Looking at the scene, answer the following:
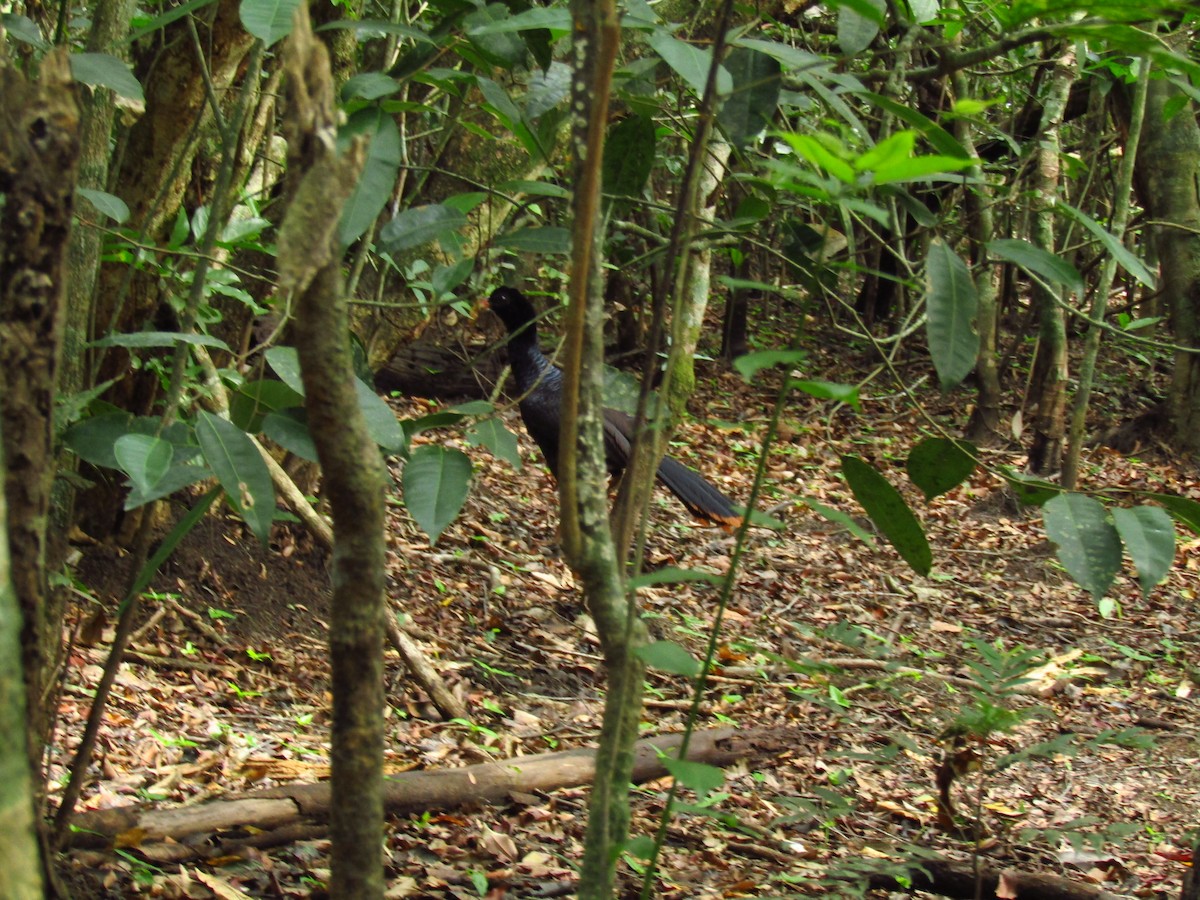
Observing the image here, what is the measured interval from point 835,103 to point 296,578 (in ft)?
10.0

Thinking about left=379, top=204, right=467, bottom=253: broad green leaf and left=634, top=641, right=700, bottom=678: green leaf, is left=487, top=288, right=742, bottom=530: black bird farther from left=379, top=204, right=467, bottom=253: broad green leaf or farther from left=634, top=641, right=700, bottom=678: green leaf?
left=634, top=641, right=700, bottom=678: green leaf

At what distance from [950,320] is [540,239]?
0.65m

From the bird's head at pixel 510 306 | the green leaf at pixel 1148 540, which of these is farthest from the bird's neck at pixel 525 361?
the green leaf at pixel 1148 540

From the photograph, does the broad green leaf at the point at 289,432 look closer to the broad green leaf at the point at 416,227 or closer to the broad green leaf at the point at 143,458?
the broad green leaf at the point at 143,458

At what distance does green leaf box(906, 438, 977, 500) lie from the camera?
1.55 m

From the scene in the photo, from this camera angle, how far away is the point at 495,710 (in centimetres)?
364

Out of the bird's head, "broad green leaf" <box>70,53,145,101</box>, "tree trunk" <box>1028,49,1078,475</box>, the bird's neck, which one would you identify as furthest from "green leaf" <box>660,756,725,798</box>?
"tree trunk" <box>1028,49,1078,475</box>

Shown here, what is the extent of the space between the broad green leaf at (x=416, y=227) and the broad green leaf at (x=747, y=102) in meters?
0.44

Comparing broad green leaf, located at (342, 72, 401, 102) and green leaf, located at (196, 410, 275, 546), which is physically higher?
broad green leaf, located at (342, 72, 401, 102)

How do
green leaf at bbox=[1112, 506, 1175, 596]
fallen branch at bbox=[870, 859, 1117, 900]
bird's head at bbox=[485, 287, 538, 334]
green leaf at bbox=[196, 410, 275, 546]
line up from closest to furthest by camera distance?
green leaf at bbox=[1112, 506, 1175, 596] < green leaf at bbox=[196, 410, 275, 546] < fallen branch at bbox=[870, 859, 1117, 900] < bird's head at bbox=[485, 287, 538, 334]

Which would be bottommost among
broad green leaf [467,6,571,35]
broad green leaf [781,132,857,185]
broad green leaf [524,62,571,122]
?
broad green leaf [781,132,857,185]

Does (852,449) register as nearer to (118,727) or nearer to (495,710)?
(495,710)

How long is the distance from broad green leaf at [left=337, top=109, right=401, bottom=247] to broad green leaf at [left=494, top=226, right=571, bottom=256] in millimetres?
281

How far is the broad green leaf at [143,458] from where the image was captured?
147 centimetres
